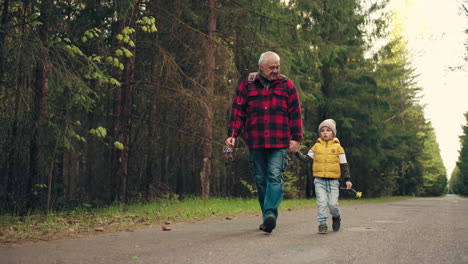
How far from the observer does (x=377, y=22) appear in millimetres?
21625

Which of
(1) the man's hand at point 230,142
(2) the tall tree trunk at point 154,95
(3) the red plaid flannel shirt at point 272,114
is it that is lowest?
(1) the man's hand at point 230,142

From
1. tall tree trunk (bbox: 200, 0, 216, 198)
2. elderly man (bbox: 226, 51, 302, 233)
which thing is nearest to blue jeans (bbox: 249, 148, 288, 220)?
elderly man (bbox: 226, 51, 302, 233)

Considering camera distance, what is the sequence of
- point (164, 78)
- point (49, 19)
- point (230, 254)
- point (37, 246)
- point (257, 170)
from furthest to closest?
1. point (164, 78)
2. point (49, 19)
3. point (257, 170)
4. point (37, 246)
5. point (230, 254)

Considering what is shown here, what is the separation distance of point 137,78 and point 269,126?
852 cm

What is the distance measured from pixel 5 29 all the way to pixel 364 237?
613 cm

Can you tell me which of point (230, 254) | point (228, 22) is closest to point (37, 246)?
point (230, 254)

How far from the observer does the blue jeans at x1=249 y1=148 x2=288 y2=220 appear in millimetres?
5609

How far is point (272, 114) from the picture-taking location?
5746 millimetres

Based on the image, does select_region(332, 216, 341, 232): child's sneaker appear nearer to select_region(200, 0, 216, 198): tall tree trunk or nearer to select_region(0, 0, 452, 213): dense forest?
select_region(0, 0, 452, 213): dense forest

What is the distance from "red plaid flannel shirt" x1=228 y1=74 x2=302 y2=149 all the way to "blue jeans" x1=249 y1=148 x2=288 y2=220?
0.45ft

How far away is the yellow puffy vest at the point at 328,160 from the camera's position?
6195 millimetres

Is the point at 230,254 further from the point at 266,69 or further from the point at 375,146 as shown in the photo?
the point at 375,146

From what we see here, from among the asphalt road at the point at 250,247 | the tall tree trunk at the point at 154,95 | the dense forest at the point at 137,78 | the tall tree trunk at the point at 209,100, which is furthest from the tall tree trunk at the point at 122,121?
the asphalt road at the point at 250,247

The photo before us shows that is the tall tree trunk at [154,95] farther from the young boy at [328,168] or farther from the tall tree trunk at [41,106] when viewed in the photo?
the young boy at [328,168]
